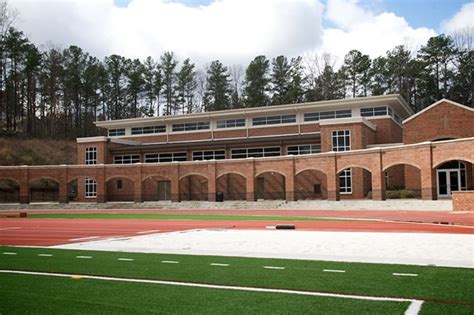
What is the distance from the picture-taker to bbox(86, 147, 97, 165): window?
→ 6311 centimetres

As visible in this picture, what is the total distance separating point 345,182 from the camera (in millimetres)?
49688

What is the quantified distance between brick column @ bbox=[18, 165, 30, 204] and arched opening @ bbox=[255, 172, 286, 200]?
2803 centimetres

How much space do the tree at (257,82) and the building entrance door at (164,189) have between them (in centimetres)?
2983

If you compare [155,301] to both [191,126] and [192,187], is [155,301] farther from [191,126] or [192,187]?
[191,126]

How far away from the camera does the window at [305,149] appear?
54062 mm

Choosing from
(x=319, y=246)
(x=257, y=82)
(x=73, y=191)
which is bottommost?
(x=319, y=246)

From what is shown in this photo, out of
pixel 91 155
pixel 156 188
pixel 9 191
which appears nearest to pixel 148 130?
pixel 91 155

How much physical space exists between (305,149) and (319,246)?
4019 centimetres

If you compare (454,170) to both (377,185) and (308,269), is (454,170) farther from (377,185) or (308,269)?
(308,269)

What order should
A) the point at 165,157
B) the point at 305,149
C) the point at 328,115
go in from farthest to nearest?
the point at 165,157, the point at 328,115, the point at 305,149

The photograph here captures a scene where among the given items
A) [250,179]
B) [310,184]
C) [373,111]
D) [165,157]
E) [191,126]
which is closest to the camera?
[250,179]

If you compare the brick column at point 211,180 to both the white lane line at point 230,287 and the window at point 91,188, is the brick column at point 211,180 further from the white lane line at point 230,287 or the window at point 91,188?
the white lane line at point 230,287

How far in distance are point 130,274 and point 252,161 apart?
41.1m

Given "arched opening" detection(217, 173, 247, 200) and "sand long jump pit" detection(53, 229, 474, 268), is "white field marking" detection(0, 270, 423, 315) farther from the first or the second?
"arched opening" detection(217, 173, 247, 200)
